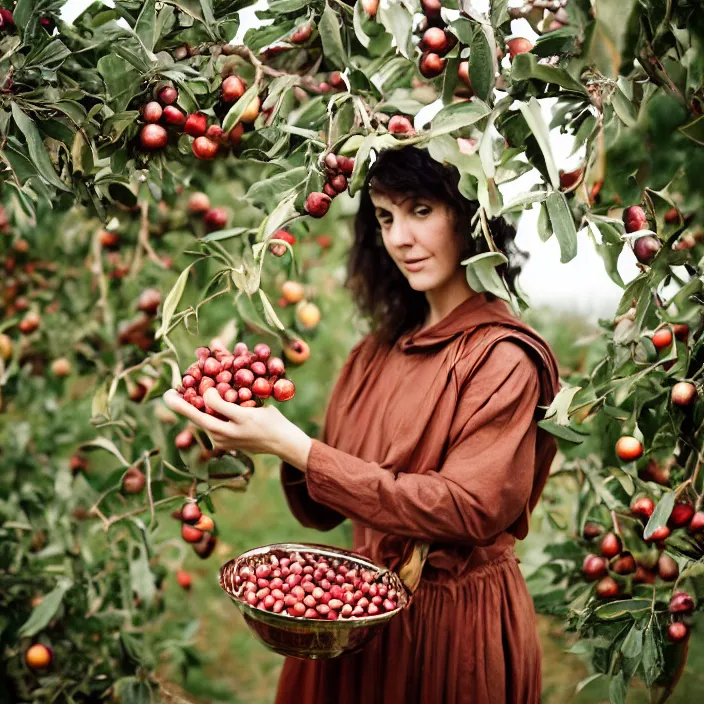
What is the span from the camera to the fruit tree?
98 centimetres

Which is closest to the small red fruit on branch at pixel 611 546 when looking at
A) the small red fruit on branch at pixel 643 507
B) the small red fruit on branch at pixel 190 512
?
the small red fruit on branch at pixel 643 507

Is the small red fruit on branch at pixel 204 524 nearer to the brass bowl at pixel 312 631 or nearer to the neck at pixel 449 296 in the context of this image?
the brass bowl at pixel 312 631

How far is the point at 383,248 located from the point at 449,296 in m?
0.30

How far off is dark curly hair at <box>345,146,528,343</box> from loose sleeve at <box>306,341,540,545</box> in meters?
0.22

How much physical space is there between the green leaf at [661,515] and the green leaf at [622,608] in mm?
242

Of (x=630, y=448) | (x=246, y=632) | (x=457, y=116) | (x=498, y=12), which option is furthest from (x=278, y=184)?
(x=246, y=632)

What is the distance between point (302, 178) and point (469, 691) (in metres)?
0.88

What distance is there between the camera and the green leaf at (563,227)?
1.00 meters

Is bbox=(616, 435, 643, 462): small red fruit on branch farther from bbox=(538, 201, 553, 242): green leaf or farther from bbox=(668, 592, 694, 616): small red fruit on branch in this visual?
bbox=(538, 201, 553, 242): green leaf

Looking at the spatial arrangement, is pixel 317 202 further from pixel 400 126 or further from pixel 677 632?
pixel 677 632

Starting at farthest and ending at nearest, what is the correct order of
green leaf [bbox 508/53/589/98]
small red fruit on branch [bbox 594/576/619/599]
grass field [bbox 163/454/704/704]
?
grass field [bbox 163/454/704/704] < small red fruit on branch [bbox 594/576/619/599] < green leaf [bbox 508/53/589/98]

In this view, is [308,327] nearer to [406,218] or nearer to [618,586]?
[406,218]

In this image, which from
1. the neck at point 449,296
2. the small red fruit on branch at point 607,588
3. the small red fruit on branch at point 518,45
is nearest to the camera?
the small red fruit on branch at point 518,45

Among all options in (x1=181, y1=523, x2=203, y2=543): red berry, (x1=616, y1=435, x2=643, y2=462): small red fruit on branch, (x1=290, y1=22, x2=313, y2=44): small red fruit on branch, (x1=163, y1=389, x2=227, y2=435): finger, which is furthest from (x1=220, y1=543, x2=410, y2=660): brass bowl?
(x1=290, y1=22, x2=313, y2=44): small red fruit on branch
